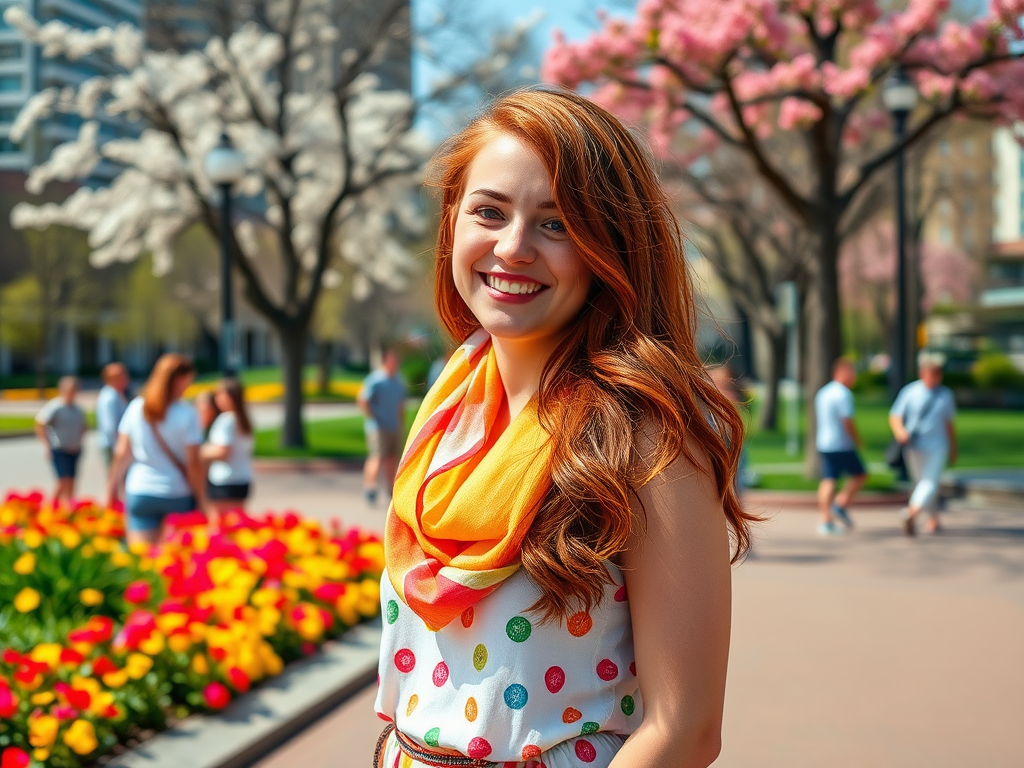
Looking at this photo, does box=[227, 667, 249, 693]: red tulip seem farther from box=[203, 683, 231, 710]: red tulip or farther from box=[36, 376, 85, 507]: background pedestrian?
box=[36, 376, 85, 507]: background pedestrian

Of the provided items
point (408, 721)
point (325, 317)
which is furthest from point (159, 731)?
point (325, 317)

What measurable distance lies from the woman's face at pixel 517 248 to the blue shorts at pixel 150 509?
599cm

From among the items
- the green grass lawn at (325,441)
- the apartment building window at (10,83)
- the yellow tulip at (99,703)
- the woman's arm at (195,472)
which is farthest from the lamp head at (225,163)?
the apartment building window at (10,83)

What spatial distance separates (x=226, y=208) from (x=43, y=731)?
10621 millimetres

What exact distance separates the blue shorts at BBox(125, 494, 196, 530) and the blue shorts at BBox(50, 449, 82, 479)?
17.7 ft

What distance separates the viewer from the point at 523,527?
157 centimetres

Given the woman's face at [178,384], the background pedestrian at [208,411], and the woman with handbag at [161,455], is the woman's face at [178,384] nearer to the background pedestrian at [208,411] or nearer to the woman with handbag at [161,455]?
the woman with handbag at [161,455]

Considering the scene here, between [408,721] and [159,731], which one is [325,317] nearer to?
[159,731]

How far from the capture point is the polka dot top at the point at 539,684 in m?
1.61

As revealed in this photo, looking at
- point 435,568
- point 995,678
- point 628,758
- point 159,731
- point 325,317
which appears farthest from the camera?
point 325,317

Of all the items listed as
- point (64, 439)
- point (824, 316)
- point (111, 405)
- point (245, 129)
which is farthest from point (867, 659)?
point (245, 129)

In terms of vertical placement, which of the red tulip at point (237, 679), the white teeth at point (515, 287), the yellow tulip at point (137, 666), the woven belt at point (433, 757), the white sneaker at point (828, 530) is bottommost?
the white sneaker at point (828, 530)

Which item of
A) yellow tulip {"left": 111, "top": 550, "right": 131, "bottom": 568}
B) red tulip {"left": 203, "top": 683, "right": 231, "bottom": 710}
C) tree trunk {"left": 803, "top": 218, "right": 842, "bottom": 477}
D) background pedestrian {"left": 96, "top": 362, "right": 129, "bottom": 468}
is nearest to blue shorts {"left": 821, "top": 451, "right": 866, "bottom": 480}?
tree trunk {"left": 803, "top": 218, "right": 842, "bottom": 477}

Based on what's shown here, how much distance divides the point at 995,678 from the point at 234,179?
10.3 m
